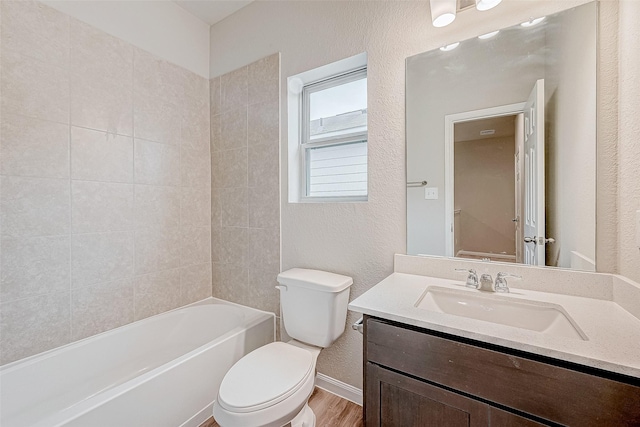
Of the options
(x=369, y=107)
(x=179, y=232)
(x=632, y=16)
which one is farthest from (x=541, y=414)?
(x=179, y=232)

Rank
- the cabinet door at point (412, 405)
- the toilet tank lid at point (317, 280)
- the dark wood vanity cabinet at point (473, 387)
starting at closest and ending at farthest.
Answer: the dark wood vanity cabinet at point (473, 387) → the cabinet door at point (412, 405) → the toilet tank lid at point (317, 280)

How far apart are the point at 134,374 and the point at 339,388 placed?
50.5 inches

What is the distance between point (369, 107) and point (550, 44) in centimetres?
80

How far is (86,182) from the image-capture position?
1.60 m

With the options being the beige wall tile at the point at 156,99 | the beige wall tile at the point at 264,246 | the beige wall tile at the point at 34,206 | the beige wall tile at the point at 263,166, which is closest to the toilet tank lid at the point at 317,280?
the beige wall tile at the point at 264,246

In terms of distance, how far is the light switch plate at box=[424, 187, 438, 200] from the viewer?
1.41 meters


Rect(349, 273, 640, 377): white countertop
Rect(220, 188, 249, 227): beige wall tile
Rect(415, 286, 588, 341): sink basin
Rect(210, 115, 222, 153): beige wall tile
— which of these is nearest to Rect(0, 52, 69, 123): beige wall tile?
Rect(210, 115, 222, 153): beige wall tile

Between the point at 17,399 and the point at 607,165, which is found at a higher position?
the point at 607,165

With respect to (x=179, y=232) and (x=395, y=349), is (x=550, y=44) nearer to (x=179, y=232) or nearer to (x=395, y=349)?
(x=395, y=349)

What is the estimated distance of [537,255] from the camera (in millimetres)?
1182

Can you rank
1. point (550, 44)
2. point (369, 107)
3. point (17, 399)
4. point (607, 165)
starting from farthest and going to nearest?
point (369, 107)
point (17, 399)
point (550, 44)
point (607, 165)

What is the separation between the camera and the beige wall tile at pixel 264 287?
77.1 inches

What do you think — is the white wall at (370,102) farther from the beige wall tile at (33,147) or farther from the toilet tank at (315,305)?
the beige wall tile at (33,147)

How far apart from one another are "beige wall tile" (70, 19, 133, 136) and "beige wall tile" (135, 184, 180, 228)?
405 millimetres
